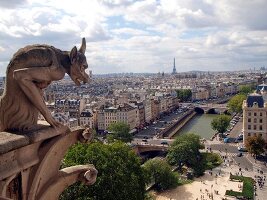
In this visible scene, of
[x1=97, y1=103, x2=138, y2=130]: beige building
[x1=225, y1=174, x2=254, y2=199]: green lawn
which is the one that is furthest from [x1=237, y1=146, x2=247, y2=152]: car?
[x1=97, y1=103, x2=138, y2=130]: beige building

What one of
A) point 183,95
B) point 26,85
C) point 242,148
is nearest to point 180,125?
point 242,148

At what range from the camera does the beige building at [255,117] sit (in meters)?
58.4

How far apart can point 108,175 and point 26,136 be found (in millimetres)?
16159

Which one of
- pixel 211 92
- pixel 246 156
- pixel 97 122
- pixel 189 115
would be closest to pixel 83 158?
pixel 246 156

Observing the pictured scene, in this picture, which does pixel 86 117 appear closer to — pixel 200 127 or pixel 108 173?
pixel 200 127

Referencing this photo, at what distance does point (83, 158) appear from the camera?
2348cm

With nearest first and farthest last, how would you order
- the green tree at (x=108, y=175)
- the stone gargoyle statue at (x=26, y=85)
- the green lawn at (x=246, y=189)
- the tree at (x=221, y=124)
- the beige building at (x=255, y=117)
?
1. the stone gargoyle statue at (x=26, y=85)
2. the green tree at (x=108, y=175)
3. the green lawn at (x=246, y=189)
4. the beige building at (x=255, y=117)
5. the tree at (x=221, y=124)

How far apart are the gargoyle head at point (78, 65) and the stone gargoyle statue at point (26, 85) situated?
12.9 inches

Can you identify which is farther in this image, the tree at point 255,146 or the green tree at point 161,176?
the tree at point 255,146

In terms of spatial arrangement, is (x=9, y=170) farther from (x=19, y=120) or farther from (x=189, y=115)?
(x=189, y=115)

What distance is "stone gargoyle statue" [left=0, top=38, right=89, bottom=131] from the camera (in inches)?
266

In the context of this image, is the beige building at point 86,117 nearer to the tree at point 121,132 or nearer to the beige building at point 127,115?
the beige building at point 127,115

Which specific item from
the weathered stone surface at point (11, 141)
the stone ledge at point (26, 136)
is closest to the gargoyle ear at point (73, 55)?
the stone ledge at point (26, 136)

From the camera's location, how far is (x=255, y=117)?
58.6 m
